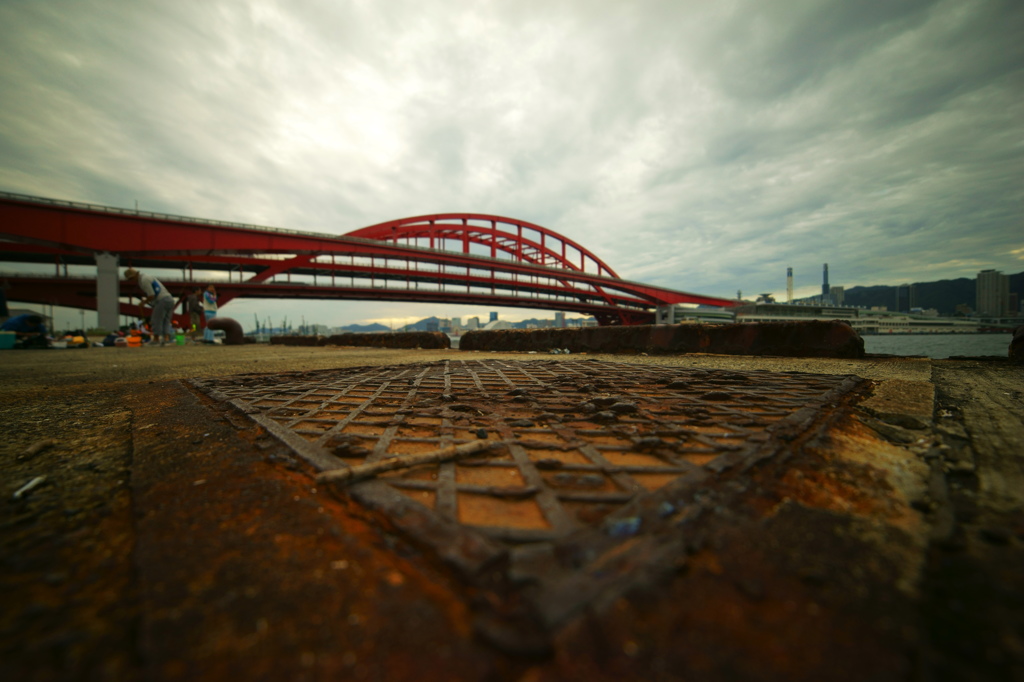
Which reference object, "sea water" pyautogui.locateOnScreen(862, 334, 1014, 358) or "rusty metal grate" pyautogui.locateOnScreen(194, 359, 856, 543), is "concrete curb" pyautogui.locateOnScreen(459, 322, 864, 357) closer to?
"sea water" pyautogui.locateOnScreen(862, 334, 1014, 358)

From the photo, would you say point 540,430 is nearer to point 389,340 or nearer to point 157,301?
point 389,340

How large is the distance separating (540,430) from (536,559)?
3.44 ft

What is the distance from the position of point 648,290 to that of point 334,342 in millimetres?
43288

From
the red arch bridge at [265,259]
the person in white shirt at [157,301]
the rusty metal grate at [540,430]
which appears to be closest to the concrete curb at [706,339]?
the rusty metal grate at [540,430]

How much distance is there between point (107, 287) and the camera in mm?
21516

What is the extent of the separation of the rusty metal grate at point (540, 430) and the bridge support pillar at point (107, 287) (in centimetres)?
2805

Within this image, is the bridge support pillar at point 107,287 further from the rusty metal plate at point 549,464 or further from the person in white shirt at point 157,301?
the rusty metal plate at point 549,464

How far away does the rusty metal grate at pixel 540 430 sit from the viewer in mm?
1127

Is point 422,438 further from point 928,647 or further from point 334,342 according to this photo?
point 334,342

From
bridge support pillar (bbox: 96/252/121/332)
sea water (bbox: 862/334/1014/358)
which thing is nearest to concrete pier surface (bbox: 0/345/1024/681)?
sea water (bbox: 862/334/1014/358)

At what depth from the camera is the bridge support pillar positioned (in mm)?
21391

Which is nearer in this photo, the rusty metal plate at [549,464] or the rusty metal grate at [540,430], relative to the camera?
the rusty metal plate at [549,464]

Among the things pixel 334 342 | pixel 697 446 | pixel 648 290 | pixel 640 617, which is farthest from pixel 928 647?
pixel 648 290

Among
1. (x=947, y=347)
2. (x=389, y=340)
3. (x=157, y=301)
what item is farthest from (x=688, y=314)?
(x=157, y=301)
